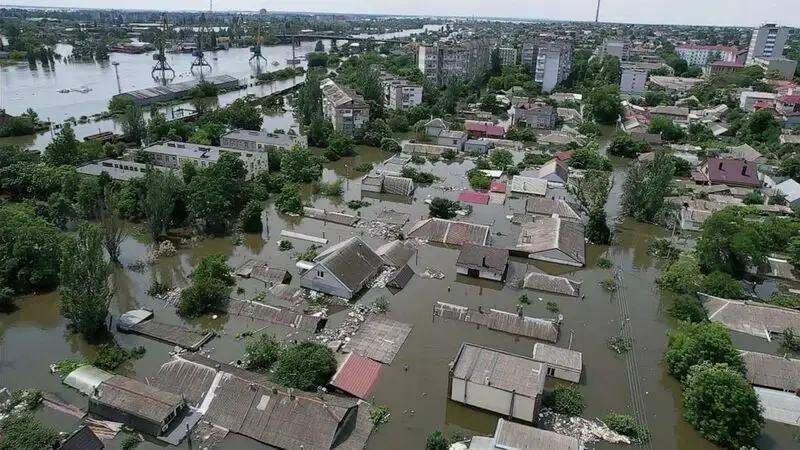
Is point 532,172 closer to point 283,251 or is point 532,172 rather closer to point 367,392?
point 283,251

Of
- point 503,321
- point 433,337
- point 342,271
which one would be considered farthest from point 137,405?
point 503,321

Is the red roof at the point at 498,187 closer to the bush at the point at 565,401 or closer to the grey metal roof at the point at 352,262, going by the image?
the grey metal roof at the point at 352,262

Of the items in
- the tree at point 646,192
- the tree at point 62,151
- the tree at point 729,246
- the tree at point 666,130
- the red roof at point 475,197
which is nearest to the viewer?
the tree at point 729,246

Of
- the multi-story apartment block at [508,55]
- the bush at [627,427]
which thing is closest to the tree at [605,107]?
the multi-story apartment block at [508,55]

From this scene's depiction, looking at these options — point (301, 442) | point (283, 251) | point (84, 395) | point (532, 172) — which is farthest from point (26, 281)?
point (532, 172)

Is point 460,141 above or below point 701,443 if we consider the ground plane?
above
